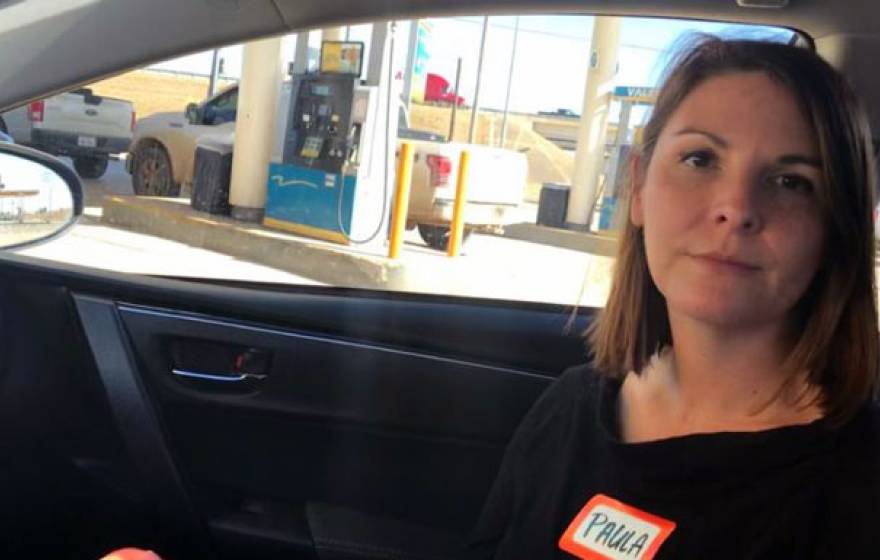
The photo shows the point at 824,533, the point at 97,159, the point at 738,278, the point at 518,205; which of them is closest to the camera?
the point at 824,533

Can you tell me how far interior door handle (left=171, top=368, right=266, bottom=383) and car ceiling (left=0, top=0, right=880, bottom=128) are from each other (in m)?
0.93

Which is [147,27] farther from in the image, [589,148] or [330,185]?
[589,148]

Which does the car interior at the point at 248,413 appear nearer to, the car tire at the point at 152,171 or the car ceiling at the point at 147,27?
the car ceiling at the point at 147,27

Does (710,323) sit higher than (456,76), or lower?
lower

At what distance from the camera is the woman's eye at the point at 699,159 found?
4.36 ft

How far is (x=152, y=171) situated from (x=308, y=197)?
2594mm

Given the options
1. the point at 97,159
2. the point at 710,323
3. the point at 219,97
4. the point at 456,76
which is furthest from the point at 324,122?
the point at 710,323

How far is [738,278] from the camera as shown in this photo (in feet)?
4.13

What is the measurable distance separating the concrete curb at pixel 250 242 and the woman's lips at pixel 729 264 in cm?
509

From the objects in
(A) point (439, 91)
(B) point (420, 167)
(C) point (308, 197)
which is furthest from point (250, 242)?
(A) point (439, 91)

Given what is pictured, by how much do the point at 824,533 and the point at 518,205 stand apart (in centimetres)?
919

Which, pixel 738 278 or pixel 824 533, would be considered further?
pixel 738 278

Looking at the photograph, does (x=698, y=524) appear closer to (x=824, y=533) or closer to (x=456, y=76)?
(x=824, y=533)

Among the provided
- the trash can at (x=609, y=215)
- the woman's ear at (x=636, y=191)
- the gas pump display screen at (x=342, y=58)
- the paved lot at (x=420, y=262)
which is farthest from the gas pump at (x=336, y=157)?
the woman's ear at (x=636, y=191)
